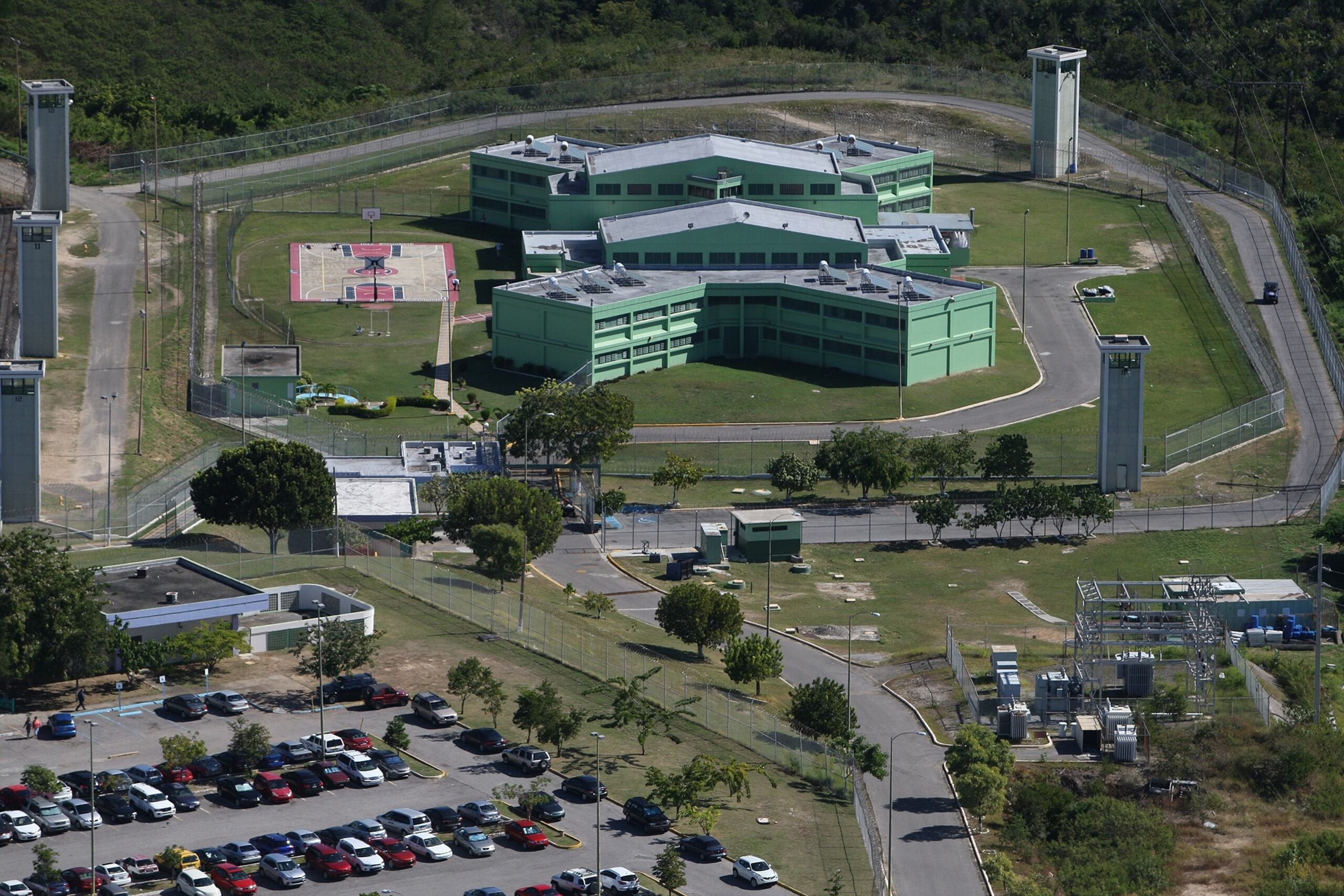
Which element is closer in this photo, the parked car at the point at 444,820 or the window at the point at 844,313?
the parked car at the point at 444,820

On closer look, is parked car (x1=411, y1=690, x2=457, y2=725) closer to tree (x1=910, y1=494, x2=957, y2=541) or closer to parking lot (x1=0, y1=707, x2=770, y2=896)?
parking lot (x1=0, y1=707, x2=770, y2=896)

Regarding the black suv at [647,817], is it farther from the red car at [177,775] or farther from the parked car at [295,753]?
the red car at [177,775]

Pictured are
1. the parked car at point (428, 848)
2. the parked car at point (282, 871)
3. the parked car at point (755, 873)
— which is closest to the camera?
the parked car at point (282, 871)

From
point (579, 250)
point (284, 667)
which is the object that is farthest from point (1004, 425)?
point (284, 667)

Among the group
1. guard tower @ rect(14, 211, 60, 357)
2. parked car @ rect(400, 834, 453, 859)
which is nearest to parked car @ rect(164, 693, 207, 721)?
parked car @ rect(400, 834, 453, 859)

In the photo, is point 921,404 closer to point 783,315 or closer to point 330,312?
point 783,315

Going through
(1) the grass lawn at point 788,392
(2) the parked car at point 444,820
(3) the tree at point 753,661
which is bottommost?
(2) the parked car at point 444,820

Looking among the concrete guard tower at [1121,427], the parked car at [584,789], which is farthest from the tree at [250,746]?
the concrete guard tower at [1121,427]
